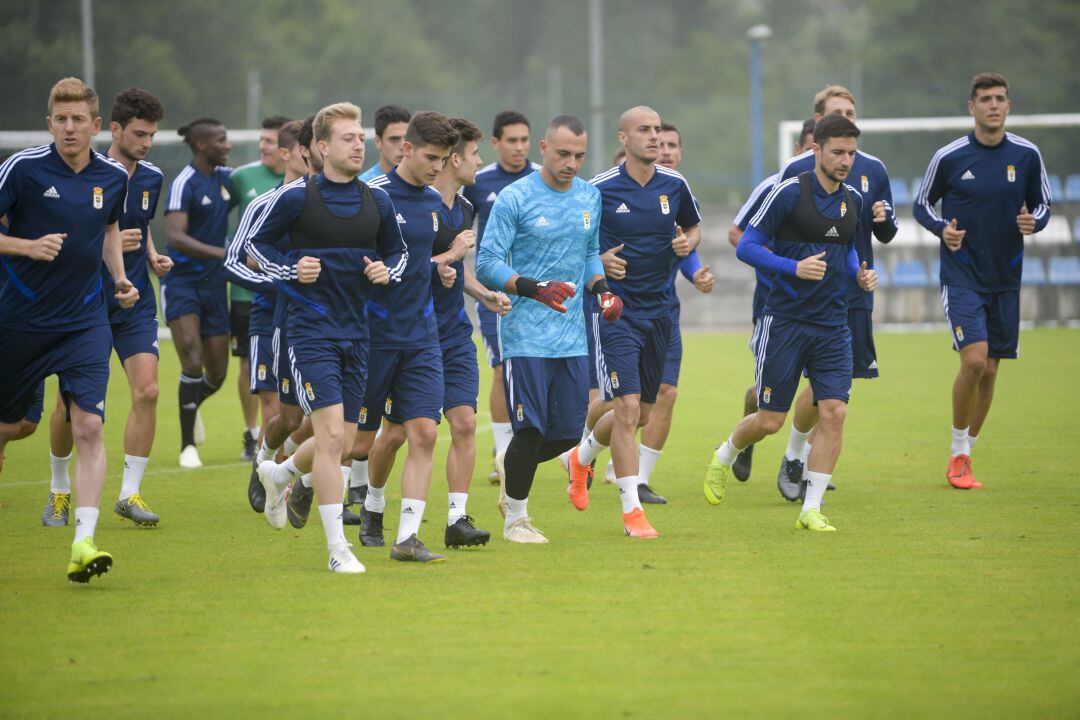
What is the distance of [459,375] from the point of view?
8945 mm

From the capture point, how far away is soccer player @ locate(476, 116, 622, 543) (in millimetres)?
8547

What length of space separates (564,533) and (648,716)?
3.91m

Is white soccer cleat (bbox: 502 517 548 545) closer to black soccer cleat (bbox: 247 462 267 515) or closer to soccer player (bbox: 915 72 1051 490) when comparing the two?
black soccer cleat (bbox: 247 462 267 515)

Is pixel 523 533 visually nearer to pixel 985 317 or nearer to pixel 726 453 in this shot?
pixel 726 453

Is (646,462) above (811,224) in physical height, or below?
below

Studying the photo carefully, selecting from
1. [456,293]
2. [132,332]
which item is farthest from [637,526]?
[132,332]

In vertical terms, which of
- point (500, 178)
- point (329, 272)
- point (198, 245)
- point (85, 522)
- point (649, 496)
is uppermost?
point (500, 178)

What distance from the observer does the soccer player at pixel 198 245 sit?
465 inches

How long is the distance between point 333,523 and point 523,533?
4.54 ft

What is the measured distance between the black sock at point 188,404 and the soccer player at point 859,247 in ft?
15.8

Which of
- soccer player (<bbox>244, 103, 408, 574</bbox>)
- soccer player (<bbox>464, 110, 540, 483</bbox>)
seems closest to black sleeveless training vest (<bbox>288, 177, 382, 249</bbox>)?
soccer player (<bbox>244, 103, 408, 574</bbox>)

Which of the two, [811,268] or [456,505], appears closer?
[456,505]

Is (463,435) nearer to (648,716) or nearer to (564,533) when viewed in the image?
(564,533)

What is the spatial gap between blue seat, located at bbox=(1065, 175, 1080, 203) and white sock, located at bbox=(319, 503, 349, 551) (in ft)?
67.0
